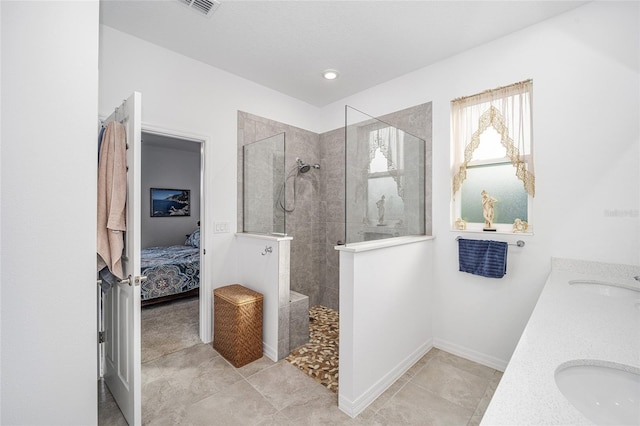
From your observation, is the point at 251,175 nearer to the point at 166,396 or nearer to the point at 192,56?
the point at 192,56

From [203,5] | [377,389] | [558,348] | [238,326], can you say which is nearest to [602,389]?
[558,348]

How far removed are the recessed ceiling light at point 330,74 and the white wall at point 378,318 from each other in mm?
1941

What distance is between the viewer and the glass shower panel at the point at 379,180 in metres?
2.00

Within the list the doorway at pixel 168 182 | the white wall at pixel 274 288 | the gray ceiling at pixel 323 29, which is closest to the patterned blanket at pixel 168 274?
the doorway at pixel 168 182

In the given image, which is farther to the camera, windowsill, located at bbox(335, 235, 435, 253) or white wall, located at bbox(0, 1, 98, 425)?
windowsill, located at bbox(335, 235, 435, 253)

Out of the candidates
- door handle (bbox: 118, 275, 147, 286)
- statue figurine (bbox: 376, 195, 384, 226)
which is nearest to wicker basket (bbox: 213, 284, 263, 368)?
door handle (bbox: 118, 275, 147, 286)

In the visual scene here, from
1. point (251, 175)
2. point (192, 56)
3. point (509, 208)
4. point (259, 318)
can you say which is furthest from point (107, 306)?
point (509, 208)

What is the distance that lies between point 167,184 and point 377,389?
5.68 m

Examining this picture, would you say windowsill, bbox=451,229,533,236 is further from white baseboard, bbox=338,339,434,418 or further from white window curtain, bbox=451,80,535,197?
white baseboard, bbox=338,339,434,418

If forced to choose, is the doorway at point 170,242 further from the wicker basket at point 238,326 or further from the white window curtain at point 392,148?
the white window curtain at point 392,148

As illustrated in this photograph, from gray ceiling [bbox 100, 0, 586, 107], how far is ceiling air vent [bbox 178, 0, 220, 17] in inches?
1.7

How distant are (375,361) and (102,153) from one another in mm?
2254

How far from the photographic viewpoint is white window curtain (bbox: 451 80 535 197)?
86.9 inches

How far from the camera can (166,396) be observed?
77.2 inches
